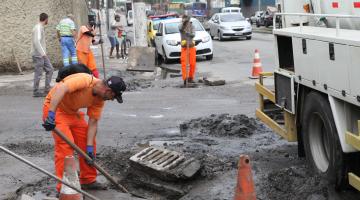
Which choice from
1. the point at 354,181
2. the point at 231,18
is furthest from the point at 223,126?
the point at 231,18

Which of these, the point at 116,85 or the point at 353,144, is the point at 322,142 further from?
the point at 116,85

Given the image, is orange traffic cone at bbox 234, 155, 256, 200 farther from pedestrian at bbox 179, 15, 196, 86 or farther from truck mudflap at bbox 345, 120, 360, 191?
pedestrian at bbox 179, 15, 196, 86

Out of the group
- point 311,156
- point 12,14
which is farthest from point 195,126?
point 12,14

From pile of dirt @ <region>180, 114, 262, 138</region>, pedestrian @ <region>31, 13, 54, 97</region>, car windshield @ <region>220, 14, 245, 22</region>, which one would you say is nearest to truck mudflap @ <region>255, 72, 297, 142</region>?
pile of dirt @ <region>180, 114, 262, 138</region>

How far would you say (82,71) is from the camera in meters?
5.77

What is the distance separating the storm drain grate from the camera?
20.1 feet

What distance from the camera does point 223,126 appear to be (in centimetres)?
829

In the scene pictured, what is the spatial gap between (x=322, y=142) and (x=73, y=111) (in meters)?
2.52

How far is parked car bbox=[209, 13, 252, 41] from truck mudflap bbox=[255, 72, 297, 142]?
901 inches

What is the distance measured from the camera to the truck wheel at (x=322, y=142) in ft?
15.9

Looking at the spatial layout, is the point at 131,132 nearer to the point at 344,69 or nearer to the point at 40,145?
the point at 40,145

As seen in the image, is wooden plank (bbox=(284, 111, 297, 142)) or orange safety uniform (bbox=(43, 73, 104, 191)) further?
wooden plank (bbox=(284, 111, 297, 142))

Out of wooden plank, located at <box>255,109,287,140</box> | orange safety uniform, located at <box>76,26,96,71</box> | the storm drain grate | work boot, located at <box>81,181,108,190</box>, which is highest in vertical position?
orange safety uniform, located at <box>76,26,96,71</box>

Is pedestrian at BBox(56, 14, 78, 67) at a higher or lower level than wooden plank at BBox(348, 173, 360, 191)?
higher
